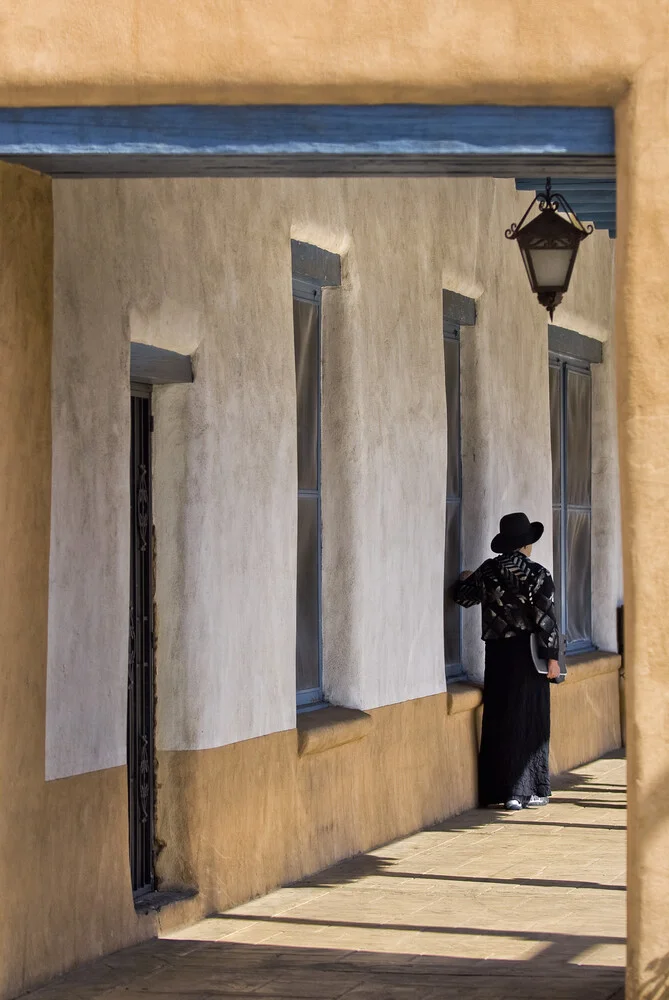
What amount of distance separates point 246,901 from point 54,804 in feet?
6.37

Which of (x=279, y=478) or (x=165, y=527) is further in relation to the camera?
(x=279, y=478)

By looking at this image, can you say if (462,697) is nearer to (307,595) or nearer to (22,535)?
(307,595)

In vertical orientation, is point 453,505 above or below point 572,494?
below

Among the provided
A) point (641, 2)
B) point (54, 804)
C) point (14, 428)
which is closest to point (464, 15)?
point (641, 2)

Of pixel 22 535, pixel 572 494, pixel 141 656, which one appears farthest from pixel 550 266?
pixel 572 494

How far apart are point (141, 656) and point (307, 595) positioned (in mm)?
1897

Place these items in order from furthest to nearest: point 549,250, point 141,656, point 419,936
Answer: point 549,250, point 141,656, point 419,936

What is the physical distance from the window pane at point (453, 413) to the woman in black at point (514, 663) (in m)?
0.46

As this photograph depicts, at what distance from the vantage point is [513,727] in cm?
1204

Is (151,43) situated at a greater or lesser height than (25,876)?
greater

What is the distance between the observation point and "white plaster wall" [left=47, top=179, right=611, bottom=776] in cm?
748

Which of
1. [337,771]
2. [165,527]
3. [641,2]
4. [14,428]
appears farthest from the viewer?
[337,771]

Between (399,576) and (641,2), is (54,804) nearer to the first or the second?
(641,2)

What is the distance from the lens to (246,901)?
28.8 ft
